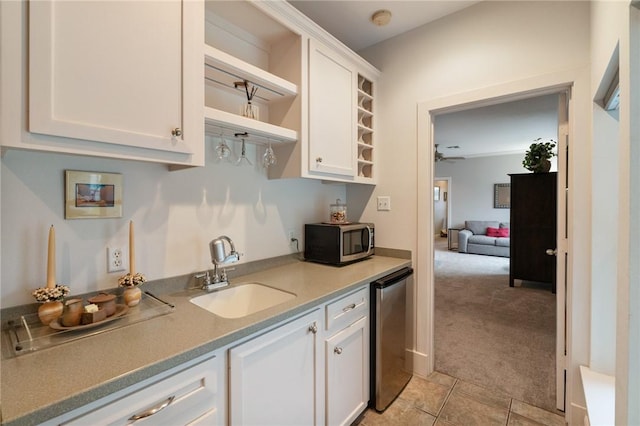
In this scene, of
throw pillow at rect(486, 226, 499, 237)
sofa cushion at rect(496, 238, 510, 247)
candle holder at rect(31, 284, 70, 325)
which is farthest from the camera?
throw pillow at rect(486, 226, 499, 237)

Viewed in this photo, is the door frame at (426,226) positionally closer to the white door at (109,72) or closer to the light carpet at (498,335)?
the light carpet at (498,335)

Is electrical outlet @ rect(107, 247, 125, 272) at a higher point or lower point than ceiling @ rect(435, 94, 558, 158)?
lower

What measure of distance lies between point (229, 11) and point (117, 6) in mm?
702

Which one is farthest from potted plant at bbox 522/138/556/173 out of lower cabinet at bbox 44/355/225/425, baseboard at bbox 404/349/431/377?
lower cabinet at bbox 44/355/225/425

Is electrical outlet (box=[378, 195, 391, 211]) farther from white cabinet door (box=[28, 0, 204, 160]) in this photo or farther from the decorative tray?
the decorative tray

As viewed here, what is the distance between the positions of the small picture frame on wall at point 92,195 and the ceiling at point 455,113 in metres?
1.61

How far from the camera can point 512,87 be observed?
73.7 inches

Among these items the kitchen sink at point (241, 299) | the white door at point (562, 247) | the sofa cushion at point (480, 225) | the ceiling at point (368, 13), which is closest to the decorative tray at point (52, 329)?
the kitchen sink at point (241, 299)

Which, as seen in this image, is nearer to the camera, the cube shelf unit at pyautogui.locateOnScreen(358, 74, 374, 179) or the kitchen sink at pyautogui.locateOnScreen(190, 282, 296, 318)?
the kitchen sink at pyautogui.locateOnScreen(190, 282, 296, 318)

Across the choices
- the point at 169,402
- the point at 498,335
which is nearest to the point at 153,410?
the point at 169,402

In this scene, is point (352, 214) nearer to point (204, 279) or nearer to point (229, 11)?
point (204, 279)

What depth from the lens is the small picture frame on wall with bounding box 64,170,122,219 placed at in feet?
3.92

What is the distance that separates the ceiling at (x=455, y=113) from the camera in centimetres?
201

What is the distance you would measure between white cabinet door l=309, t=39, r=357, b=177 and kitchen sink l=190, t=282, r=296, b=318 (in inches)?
29.9
